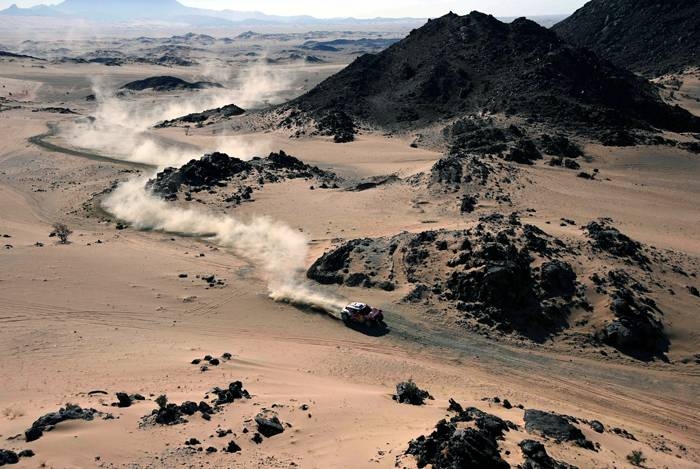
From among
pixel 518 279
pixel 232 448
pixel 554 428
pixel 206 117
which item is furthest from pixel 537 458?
pixel 206 117

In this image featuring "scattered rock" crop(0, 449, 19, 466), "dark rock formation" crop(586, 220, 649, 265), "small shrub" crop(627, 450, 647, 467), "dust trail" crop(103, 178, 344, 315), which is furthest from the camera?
"dark rock formation" crop(586, 220, 649, 265)

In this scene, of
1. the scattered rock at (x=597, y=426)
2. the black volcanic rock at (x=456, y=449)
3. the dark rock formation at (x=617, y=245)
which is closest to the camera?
the black volcanic rock at (x=456, y=449)

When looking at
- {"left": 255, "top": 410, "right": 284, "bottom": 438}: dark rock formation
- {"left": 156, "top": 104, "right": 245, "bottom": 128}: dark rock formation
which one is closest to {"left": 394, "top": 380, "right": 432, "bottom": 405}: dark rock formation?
{"left": 255, "top": 410, "right": 284, "bottom": 438}: dark rock formation

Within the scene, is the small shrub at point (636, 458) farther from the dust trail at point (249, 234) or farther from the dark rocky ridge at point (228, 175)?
the dark rocky ridge at point (228, 175)

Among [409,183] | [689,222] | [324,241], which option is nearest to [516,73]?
[409,183]

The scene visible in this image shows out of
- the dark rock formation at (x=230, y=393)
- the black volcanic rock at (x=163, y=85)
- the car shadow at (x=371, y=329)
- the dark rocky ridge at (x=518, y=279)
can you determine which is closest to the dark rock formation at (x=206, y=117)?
the black volcanic rock at (x=163, y=85)

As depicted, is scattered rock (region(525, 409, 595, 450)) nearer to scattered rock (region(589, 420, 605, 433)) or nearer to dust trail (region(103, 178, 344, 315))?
scattered rock (region(589, 420, 605, 433))

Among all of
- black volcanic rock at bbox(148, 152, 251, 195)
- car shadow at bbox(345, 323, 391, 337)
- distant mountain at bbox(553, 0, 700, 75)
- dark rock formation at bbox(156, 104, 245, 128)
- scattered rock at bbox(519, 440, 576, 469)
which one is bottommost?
car shadow at bbox(345, 323, 391, 337)
